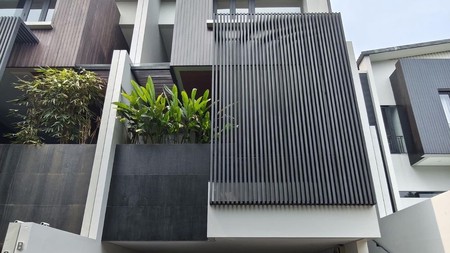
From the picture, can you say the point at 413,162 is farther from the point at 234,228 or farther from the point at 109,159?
the point at 109,159

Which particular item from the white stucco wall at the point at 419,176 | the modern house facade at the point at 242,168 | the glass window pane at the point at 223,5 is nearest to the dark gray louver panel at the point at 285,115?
the modern house facade at the point at 242,168

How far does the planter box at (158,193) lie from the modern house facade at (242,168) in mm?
16

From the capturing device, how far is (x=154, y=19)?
8430 mm

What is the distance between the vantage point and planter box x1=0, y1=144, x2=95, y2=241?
4367mm

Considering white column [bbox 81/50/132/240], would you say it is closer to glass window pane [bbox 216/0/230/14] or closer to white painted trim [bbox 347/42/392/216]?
glass window pane [bbox 216/0/230/14]

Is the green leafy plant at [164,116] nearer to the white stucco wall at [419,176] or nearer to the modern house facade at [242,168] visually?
the modern house facade at [242,168]

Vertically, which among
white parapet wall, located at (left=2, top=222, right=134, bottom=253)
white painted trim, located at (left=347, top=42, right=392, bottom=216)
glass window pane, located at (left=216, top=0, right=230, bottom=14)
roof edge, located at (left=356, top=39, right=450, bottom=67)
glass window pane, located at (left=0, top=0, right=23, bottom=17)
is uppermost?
roof edge, located at (left=356, top=39, right=450, bottom=67)

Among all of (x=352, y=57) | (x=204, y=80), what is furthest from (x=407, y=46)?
(x=204, y=80)

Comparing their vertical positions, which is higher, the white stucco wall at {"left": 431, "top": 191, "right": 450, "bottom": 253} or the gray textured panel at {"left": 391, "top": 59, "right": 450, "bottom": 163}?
the gray textured panel at {"left": 391, "top": 59, "right": 450, "bottom": 163}

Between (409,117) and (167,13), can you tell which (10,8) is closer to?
(167,13)

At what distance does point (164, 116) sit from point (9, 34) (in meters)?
3.82

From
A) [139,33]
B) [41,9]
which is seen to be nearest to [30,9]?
[41,9]

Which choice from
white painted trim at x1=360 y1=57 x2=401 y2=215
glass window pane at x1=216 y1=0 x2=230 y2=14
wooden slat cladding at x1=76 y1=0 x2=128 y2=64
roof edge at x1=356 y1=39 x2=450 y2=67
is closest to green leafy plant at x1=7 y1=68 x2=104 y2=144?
wooden slat cladding at x1=76 y1=0 x2=128 y2=64

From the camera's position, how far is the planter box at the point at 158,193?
446 centimetres
